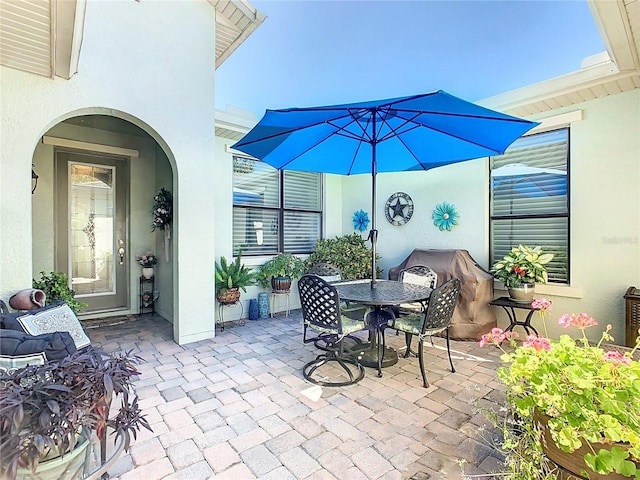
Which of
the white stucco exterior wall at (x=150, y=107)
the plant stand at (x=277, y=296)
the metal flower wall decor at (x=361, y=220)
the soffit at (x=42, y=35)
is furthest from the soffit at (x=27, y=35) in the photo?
the metal flower wall decor at (x=361, y=220)

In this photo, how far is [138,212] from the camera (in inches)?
218

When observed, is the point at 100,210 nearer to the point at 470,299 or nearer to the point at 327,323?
the point at 327,323

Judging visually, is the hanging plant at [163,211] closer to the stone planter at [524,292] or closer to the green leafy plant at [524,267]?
the green leafy plant at [524,267]

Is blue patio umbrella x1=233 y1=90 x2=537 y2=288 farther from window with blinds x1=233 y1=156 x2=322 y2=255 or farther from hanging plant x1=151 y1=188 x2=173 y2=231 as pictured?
hanging plant x1=151 y1=188 x2=173 y2=231

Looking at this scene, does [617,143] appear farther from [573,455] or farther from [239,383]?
[239,383]

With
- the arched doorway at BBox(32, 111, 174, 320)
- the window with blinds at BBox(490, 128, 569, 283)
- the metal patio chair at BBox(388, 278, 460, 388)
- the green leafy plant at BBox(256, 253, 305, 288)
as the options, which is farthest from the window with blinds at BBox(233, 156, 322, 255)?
the window with blinds at BBox(490, 128, 569, 283)

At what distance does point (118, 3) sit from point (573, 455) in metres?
5.37

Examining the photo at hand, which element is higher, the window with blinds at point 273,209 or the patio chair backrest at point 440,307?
the window with blinds at point 273,209

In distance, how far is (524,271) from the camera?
3.93m

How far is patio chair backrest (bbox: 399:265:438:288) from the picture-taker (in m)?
4.25

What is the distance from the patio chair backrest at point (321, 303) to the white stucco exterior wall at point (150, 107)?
5.81 feet

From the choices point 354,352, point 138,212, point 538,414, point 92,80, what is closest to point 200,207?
point 92,80

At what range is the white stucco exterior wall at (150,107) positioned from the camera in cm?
291

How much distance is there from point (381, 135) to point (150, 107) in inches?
113
